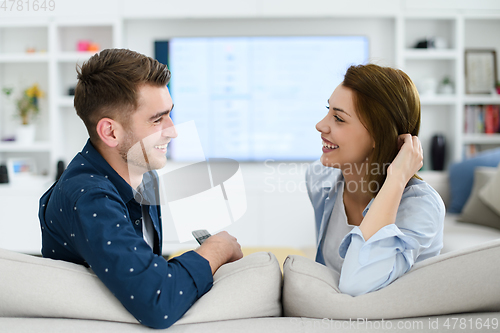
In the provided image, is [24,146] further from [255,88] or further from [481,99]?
[481,99]

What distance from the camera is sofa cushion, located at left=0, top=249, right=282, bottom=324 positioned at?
0.73 metres

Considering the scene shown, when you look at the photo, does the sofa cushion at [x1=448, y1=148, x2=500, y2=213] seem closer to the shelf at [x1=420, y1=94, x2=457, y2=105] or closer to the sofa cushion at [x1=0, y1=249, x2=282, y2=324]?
the shelf at [x1=420, y1=94, x2=457, y2=105]

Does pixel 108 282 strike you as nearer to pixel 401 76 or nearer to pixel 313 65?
pixel 401 76

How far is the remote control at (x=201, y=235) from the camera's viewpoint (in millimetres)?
1126

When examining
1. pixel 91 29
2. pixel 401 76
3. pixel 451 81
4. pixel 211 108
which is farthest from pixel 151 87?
pixel 451 81

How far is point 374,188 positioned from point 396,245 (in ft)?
1.27

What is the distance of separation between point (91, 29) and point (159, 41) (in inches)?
27.7

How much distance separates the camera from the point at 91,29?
371 centimetres

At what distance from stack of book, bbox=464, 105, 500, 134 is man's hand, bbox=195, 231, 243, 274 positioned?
134 inches

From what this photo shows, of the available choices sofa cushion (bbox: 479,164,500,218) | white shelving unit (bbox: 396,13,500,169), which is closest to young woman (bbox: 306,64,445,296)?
sofa cushion (bbox: 479,164,500,218)

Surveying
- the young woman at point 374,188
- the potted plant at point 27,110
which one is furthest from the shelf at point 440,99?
the potted plant at point 27,110

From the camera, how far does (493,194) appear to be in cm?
254

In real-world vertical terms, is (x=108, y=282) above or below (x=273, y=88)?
below

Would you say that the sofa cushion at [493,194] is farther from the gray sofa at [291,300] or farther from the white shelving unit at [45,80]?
the white shelving unit at [45,80]
